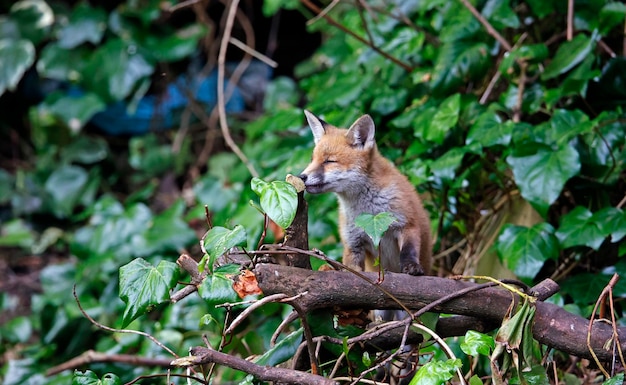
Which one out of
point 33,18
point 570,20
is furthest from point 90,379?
point 33,18

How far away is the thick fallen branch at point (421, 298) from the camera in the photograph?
2.58 metres

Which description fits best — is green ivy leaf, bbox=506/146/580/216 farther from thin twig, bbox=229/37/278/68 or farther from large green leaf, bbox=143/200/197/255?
large green leaf, bbox=143/200/197/255

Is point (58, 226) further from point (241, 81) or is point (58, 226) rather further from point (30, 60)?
point (241, 81)

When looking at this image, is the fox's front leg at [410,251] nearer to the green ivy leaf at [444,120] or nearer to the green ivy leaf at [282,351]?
the green ivy leaf at [282,351]

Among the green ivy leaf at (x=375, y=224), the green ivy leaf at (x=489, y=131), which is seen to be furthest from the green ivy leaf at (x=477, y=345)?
the green ivy leaf at (x=489, y=131)

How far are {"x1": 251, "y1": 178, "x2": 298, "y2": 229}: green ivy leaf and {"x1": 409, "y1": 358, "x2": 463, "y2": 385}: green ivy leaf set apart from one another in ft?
2.18

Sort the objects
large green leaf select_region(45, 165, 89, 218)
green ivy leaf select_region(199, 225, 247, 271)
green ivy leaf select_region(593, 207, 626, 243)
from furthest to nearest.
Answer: large green leaf select_region(45, 165, 89, 218) < green ivy leaf select_region(593, 207, 626, 243) < green ivy leaf select_region(199, 225, 247, 271)

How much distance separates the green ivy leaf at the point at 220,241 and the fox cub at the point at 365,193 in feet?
3.05

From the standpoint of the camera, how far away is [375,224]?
2.64 metres

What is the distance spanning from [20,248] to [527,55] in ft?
20.7

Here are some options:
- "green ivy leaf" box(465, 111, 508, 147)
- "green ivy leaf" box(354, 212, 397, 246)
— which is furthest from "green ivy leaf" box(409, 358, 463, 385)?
"green ivy leaf" box(465, 111, 508, 147)

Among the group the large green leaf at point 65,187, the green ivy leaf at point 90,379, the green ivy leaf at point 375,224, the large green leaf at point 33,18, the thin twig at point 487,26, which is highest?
the thin twig at point 487,26

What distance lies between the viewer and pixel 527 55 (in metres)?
4.41

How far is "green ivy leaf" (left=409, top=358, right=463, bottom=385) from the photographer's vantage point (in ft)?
7.82
